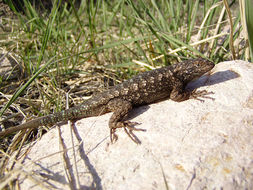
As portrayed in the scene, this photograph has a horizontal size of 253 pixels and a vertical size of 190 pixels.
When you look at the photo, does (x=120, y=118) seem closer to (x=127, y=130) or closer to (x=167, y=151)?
(x=127, y=130)

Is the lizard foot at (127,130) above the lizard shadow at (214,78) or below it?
below

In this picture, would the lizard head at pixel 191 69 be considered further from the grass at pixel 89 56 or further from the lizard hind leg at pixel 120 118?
the lizard hind leg at pixel 120 118

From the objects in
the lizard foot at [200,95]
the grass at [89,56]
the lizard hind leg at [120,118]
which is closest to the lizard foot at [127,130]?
the lizard hind leg at [120,118]

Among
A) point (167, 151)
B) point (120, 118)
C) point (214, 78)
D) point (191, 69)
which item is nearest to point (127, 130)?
point (120, 118)

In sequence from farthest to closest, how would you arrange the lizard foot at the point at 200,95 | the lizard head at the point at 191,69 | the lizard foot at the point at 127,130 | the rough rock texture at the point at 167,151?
the lizard head at the point at 191,69
the lizard foot at the point at 200,95
the lizard foot at the point at 127,130
the rough rock texture at the point at 167,151

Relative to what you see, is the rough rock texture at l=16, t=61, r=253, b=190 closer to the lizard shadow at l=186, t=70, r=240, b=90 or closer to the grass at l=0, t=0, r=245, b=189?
the lizard shadow at l=186, t=70, r=240, b=90

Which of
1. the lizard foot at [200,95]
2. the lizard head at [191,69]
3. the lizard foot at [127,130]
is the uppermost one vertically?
the lizard head at [191,69]

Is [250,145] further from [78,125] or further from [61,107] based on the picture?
[61,107]
